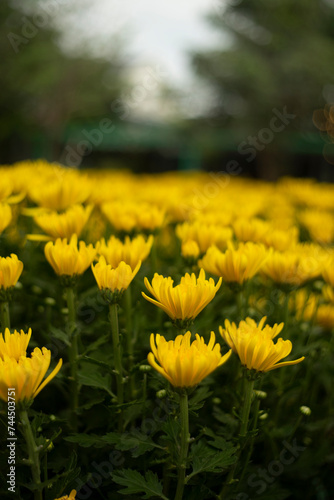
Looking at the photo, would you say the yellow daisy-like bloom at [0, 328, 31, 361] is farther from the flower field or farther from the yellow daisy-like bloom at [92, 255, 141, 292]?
the yellow daisy-like bloom at [92, 255, 141, 292]

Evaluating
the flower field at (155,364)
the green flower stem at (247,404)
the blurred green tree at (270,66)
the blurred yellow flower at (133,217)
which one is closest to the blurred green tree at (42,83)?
the blurred green tree at (270,66)

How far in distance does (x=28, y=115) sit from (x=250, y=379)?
40.5 feet

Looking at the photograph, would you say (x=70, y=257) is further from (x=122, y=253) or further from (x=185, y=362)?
(x=185, y=362)

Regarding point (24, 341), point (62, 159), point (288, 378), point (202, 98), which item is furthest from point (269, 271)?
point (202, 98)

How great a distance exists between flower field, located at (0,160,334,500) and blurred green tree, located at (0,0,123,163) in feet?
22.1

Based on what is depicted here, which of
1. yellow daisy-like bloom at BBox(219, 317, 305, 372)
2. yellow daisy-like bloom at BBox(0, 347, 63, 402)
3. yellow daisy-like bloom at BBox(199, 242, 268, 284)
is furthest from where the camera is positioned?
yellow daisy-like bloom at BBox(199, 242, 268, 284)

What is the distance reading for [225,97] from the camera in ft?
46.3

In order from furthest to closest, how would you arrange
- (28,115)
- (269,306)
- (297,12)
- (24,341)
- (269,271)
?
(297,12)
(28,115)
(269,306)
(269,271)
(24,341)

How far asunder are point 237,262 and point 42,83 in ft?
33.4

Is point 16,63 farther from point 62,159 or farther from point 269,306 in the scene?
point 269,306

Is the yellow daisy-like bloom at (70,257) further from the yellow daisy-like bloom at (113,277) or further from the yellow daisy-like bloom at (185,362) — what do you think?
the yellow daisy-like bloom at (185,362)

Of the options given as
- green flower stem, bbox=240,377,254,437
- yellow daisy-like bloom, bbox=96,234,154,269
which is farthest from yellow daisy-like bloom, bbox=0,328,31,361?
green flower stem, bbox=240,377,254,437

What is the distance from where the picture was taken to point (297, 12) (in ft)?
43.5

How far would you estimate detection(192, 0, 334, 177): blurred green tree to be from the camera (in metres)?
12.5
